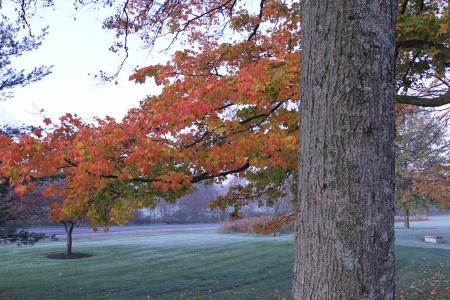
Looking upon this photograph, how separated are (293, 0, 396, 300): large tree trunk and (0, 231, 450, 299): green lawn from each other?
418 inches

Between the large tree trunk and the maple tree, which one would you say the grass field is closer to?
the maple tree

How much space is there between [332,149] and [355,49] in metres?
0.45

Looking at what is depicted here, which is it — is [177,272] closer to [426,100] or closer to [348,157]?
[426,100]

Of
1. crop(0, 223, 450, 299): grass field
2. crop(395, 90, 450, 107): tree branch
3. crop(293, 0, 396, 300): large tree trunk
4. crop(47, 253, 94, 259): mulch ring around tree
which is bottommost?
crop(0, 223, 450, 299): grass field

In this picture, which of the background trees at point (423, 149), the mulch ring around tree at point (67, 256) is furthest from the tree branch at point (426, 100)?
the mulch ring around tree at point (67, 256)

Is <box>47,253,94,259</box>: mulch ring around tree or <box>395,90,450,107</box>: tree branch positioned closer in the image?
<box>395,90,450,107</box>: tree branch

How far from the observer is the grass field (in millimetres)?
12758

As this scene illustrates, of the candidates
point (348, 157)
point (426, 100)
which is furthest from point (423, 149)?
point (348, 157)

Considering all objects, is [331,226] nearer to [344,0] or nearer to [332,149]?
[332,149]

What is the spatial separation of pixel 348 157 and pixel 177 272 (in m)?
14.9

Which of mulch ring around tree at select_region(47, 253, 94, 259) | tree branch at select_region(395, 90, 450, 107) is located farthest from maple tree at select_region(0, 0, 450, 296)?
mulch ring around tree at select_region(47, 253, 94, 259)

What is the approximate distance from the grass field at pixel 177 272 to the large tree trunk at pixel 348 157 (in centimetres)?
1062

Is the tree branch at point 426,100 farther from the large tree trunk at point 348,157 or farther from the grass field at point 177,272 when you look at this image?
the grass field at point 177,272

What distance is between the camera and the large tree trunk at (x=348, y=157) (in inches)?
75.3
